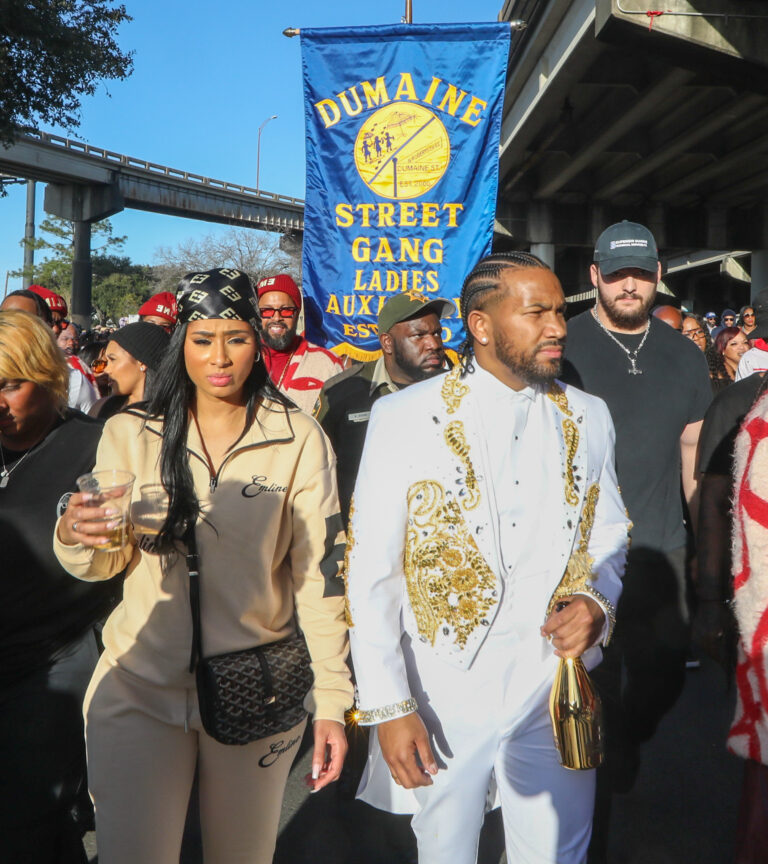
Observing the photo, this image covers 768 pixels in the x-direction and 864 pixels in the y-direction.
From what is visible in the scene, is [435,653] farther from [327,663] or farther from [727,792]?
[727,792]

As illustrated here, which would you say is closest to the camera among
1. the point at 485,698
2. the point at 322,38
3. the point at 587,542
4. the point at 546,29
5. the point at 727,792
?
the point at 485,698

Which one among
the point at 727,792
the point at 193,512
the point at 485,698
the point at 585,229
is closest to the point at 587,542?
the point at 485,698

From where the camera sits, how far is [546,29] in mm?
15219

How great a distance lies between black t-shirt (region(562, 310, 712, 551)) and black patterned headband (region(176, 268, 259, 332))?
5.57ft

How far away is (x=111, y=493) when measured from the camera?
2.19 m

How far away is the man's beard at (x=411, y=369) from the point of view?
4.71 m

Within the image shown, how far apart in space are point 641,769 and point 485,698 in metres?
2.41

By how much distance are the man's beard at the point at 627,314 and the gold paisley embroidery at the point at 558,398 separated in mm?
1454

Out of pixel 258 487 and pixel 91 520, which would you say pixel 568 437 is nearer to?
pixel 258 487

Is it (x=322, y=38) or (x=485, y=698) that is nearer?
(x=485, y=698)

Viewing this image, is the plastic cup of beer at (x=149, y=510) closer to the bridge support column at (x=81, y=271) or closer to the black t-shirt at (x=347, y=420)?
the black t-shirt at (x=347, y=420)

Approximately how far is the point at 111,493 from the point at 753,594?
68.1 inches

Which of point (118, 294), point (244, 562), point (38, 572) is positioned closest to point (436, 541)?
point (244, 562)

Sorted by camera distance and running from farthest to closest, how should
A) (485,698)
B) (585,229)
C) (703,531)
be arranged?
(585,229)
(703,531)
(485,698)
